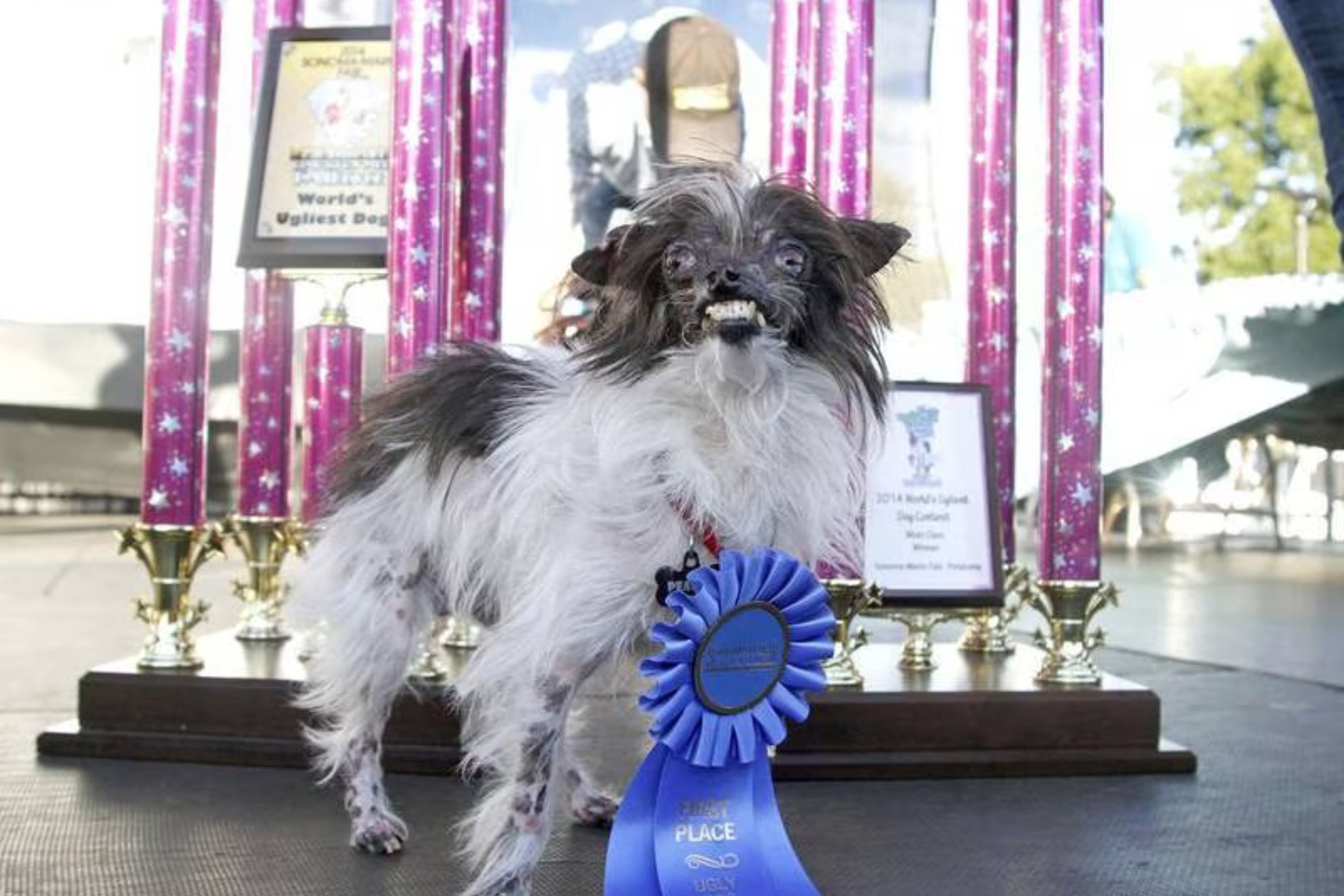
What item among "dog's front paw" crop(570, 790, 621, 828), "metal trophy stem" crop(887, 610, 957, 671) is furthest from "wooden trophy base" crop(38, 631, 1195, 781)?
"dog's front paw" crop(570, 790, 621, 828)

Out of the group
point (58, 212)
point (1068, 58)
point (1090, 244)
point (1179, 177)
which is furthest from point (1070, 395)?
point (1179, 177)

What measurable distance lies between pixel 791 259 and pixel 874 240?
26cm

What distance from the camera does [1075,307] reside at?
410 centimetres

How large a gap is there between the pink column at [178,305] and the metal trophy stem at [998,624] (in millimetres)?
2304

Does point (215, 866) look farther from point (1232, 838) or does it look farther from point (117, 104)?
point (117, 104)

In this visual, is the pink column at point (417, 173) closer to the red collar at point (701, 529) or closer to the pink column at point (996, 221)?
the red collar at point (701, 529)

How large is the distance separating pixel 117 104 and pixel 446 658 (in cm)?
899

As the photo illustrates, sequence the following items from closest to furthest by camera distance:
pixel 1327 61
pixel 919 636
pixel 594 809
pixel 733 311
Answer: pixel 1327 61 → pixel 733 311 → pixel 594 809 → pixel 919 636

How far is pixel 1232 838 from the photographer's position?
10.6 feet

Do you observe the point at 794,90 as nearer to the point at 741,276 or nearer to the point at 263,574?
the point at 741,276

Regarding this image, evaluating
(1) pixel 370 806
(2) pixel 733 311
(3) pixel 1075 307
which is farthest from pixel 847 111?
(1) pixel 370 806

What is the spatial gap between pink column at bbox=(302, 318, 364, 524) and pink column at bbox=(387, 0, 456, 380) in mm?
675

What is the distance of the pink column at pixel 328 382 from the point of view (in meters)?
4.59

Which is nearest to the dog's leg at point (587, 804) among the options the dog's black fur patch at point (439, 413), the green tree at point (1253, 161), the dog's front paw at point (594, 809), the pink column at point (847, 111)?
the dog's front paw at point (594, 809)
